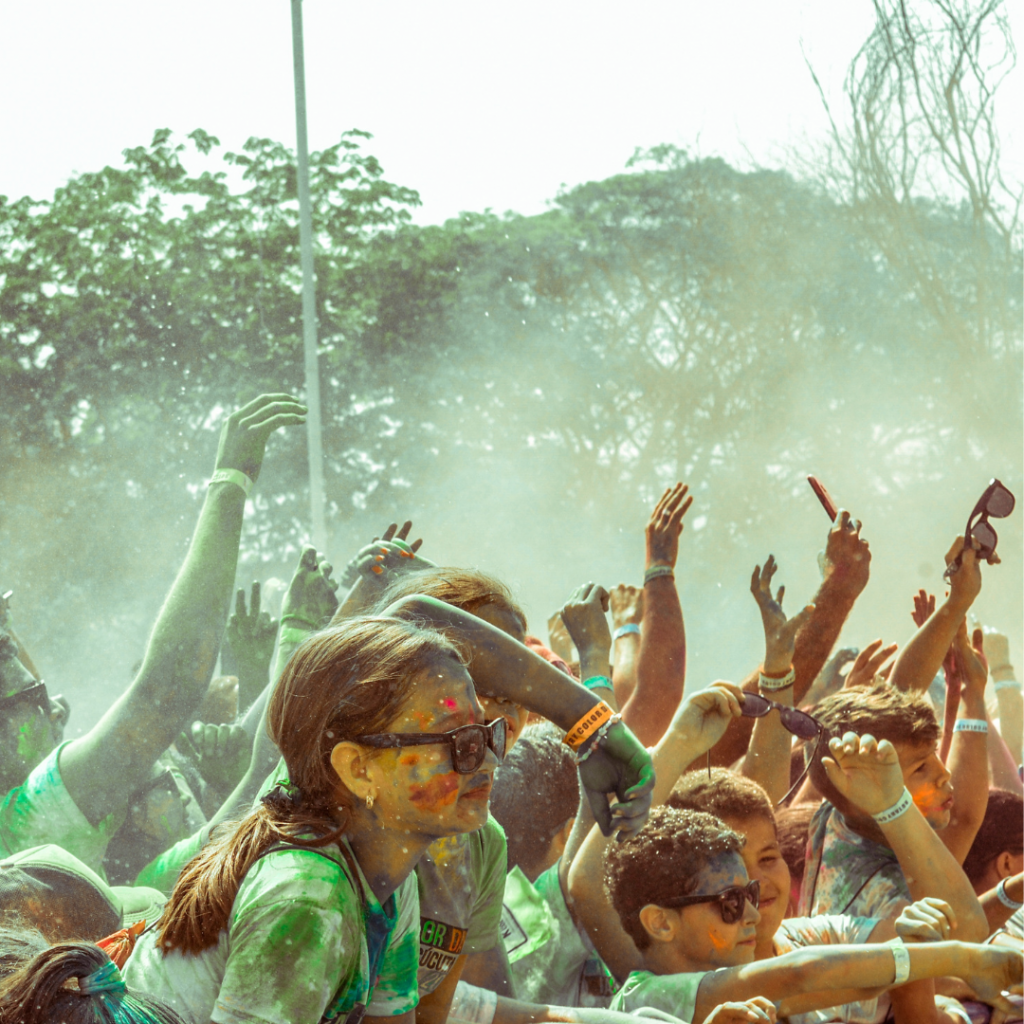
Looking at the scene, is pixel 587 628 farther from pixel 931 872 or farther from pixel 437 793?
pixel 437 793

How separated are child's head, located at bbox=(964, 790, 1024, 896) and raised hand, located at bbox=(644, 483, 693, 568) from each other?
3.19ft

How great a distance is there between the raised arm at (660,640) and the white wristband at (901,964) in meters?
0.81

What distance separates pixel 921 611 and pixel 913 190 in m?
6.51

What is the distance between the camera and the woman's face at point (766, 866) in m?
2.00

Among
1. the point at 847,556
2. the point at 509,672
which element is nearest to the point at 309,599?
the point at 509,672

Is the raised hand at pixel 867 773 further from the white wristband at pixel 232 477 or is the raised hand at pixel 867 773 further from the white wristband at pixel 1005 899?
the white wristband at pixel 232 477

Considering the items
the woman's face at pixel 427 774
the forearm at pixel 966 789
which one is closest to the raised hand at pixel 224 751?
the woman's face at pixel 427 774

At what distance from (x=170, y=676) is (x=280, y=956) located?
126 cm

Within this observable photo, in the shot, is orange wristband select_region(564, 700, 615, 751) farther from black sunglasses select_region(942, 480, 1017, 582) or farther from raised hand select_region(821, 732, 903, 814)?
black sunglasses select_region(942, 480, 1017, 582)

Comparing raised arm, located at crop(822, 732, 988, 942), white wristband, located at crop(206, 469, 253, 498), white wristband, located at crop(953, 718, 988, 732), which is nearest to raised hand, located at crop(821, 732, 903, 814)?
raised arm, located at crop(822, 732, 988, 942)

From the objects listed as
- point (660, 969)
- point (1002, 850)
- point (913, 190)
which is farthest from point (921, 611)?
point (913, 190)

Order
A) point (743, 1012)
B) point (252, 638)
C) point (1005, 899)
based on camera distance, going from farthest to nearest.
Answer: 1. point (252, 638)
2. point (1005, 899)
3. point (743, 1012)

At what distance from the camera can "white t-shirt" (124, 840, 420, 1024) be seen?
1039 mm

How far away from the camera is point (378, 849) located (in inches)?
49.3
